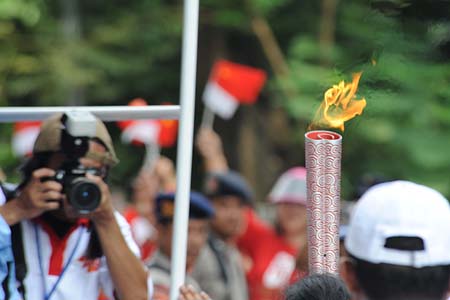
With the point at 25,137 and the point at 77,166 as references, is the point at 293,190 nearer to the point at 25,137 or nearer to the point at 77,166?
the point at 25,137

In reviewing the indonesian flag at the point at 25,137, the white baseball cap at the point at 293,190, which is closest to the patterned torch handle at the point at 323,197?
the white baseball cap at the point at 293,190

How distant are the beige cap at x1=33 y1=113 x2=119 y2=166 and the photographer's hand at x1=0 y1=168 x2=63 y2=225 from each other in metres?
0.09

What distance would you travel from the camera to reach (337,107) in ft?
9.45

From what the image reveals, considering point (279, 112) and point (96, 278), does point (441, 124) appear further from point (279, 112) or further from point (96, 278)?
point (96, 278)

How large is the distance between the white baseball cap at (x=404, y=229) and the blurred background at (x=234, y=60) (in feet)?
16.9

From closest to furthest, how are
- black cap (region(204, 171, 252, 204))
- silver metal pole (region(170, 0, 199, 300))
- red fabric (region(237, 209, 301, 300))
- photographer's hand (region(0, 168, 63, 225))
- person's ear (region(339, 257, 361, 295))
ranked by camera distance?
person's ear (region(339, 257, 361, 295)), silver metal pole (region(170, 0, 199, 300)), photographer's hand (region(0, 168, 63, 225)), red fabric (region(237, 209, 301, 300)), black cap (region(204, 171, 252, 204))

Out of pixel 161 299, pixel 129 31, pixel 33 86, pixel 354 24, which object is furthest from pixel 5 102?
pixel 161 299

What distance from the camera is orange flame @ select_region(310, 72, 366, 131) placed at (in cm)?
286

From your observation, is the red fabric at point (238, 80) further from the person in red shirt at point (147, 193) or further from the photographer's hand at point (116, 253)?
the photographer's hand at point (116, 253)

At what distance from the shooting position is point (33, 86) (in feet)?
30.6

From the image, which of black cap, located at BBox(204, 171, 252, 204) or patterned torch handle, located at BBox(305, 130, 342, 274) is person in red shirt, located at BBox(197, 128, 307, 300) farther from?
patterned torch handle, located at BBox(305, 130, 342, 274)

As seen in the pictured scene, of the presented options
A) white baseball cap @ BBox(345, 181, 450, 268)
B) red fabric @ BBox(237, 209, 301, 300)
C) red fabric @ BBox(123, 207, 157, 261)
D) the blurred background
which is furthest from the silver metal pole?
the blurred background

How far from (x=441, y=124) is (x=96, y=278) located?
4.98m

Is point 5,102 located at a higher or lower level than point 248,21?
lower
